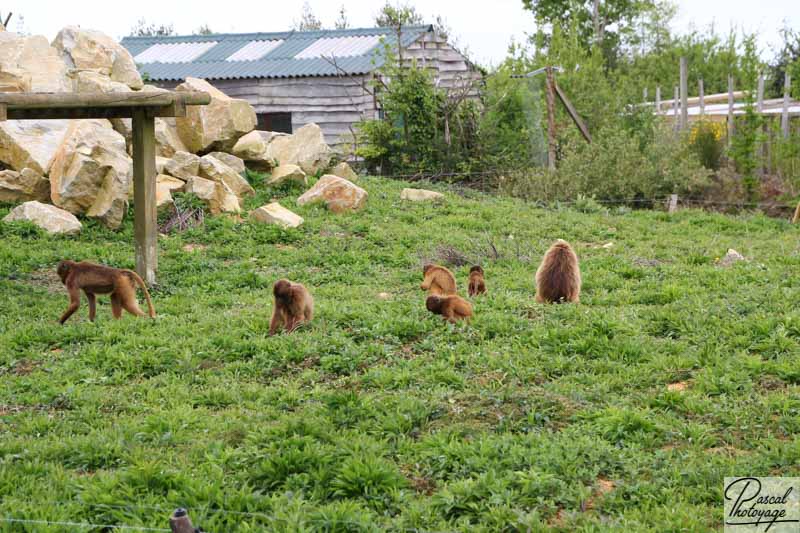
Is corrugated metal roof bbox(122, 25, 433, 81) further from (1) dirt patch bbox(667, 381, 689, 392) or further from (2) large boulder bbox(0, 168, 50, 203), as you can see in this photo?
A: (1) dirt patch bbox(667, 381, 689, 392)

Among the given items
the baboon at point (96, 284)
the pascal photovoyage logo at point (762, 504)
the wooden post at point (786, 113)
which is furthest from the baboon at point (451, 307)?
the wooden post at point (786, 113)

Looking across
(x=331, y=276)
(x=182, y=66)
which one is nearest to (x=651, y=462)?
(x=331, y=276)

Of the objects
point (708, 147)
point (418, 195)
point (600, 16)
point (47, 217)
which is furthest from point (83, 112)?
Result: point (600, 16)

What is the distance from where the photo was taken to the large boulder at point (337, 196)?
51.3 ft

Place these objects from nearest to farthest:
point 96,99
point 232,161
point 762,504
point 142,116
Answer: point 762,504 → point 96,99 → point 142,116 → point 232,161

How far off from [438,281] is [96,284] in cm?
374

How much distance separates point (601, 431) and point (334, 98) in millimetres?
19203

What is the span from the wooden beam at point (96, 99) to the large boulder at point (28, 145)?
14.1 feet

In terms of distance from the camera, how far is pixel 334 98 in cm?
2386

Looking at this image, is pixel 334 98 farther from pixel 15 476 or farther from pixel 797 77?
pixel 15 476

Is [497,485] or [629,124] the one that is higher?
[629,124]

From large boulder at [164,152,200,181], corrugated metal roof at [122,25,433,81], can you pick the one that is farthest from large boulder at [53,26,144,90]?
corrugated metal roof at [122,25,433,81]

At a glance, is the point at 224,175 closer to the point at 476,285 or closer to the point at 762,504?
the point at 476,285

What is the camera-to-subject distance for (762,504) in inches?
187
